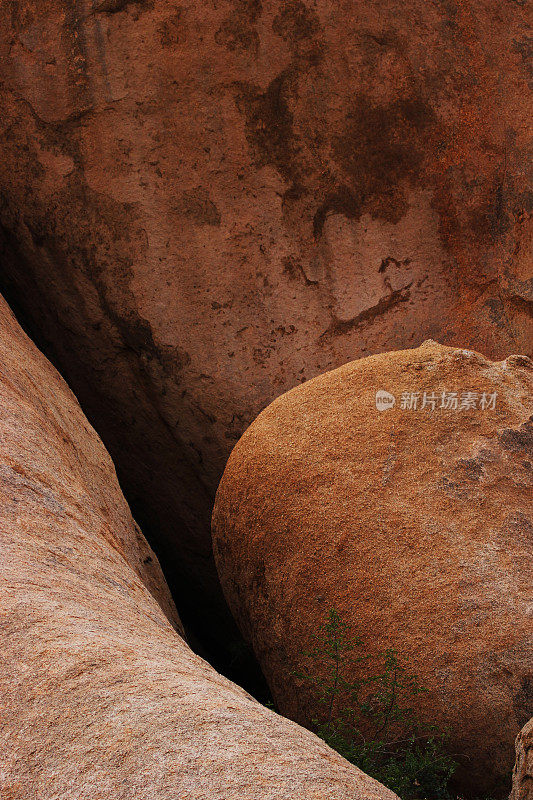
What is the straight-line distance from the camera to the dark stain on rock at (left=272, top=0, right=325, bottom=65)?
365 centimetres

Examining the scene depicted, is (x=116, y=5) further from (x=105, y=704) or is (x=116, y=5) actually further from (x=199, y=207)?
(x=105, y=704)

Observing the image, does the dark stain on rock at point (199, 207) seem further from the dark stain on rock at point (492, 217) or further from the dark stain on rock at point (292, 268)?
the dark stain on rock at point (492, 217)

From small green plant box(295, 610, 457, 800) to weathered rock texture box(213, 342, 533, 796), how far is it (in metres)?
0.04

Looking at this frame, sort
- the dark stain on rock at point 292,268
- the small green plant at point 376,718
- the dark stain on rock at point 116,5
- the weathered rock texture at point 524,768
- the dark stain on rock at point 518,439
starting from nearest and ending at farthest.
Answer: the weathered rock texture at point 524,768 → the small green plant at point 376,718 → the dark stain on rock at point 518,439 → the dark stain on rock at point 116,5 → the dark stain on rock at point 292,268

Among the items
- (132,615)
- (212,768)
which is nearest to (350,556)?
(132,615)

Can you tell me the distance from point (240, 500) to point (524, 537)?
83cm

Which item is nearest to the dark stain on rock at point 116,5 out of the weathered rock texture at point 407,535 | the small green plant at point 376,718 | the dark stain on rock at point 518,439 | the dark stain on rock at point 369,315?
the dark stain on rock at point 369,315

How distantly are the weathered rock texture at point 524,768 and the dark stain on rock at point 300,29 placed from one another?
9.49ft

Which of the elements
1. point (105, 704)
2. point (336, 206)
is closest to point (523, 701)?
point (105, 704)

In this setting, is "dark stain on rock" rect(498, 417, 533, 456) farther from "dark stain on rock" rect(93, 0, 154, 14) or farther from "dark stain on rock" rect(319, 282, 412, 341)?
"dark stain on rock" rect(93, 0, 154, 14)

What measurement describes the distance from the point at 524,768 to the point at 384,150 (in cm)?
283

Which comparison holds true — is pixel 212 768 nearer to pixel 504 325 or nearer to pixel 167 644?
pixel 167 644

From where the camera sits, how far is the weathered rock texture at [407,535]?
2170mm

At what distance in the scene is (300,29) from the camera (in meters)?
3.67
